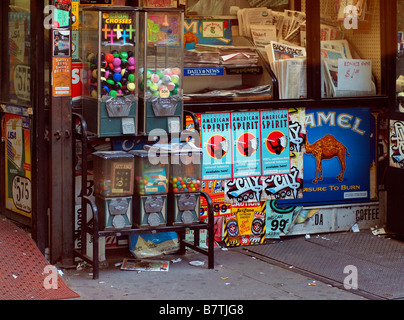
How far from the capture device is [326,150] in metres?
7.95

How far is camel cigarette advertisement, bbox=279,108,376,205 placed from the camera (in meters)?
7.88

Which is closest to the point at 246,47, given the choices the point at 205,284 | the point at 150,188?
the point at 150,188

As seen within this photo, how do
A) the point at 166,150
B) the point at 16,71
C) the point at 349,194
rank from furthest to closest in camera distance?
the point at 349,194
the point at 16,71
the point at 166,150

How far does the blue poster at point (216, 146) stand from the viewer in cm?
743

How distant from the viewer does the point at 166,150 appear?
6.62 m

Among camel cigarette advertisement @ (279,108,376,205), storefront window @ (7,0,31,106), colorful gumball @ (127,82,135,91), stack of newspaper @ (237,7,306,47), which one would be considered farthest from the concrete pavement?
stack of newspaper @ (237,7,306,47)

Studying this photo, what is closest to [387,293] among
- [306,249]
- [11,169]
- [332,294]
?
[332,294]

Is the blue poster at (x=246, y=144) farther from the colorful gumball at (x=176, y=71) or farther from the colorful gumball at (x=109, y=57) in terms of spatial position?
the colorful gumball at (x=109, y=57)

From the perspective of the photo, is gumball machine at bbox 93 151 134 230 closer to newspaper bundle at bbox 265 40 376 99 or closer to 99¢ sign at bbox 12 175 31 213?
99¢ sign at bbox 12 175 31 213

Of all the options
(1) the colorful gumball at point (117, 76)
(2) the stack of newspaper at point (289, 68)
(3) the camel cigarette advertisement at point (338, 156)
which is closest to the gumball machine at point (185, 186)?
(1) the colorful gumball at point (117, 76)

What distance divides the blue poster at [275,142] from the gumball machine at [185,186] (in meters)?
1.07

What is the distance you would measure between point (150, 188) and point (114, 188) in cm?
30

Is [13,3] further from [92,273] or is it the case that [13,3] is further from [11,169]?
[92,273]

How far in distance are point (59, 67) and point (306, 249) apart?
2788 millimetres
